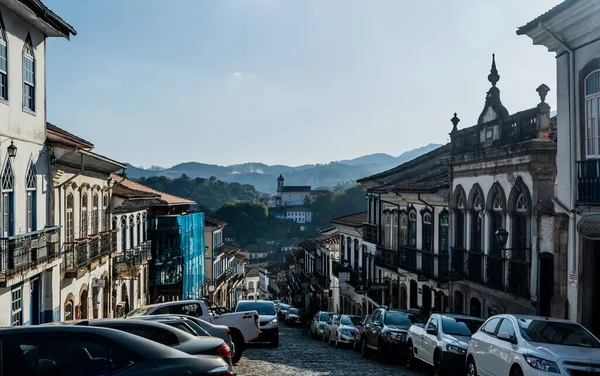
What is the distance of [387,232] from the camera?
3788 centimetres

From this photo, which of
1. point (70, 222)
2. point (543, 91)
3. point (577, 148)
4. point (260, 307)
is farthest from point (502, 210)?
point (70, 222)

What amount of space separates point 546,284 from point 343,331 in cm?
869

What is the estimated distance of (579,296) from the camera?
17219 millimetres

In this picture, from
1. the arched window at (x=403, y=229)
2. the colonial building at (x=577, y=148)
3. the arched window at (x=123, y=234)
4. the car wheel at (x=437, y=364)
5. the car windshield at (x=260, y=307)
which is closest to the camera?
the car wheel at (x=437, y=364)

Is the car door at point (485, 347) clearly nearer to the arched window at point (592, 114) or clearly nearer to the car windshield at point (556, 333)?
the car windshield at point (556, 333)

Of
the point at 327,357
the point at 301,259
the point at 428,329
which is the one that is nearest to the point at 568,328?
the point at 428,329

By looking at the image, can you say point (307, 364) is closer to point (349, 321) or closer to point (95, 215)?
point (349, 321)

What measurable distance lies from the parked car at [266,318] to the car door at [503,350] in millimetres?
11835

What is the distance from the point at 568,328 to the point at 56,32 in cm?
1545

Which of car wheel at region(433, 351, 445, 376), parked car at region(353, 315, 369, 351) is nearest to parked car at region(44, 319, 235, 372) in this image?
car wheel at region(433, 351, 445, 376)

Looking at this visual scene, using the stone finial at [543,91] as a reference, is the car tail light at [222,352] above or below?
below

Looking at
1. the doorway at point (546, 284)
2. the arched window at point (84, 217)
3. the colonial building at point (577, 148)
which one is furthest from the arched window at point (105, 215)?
the colonial building at point (577, 148)

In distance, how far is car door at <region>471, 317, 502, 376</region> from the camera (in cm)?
1278

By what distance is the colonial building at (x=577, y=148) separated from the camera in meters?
16.4
